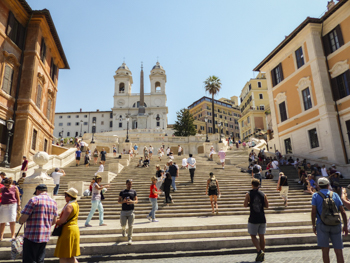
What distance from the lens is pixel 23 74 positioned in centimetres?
1928

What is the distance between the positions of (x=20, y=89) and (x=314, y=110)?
23.7 meters

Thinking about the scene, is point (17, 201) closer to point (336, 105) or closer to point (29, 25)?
point (29, 25)

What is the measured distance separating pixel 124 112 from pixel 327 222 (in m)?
79.5

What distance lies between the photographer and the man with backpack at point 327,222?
14.6 feet

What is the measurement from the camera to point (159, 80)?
85.4 metres

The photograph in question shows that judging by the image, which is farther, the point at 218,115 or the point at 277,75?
the point at 218,115

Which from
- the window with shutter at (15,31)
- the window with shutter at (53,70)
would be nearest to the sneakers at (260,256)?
the window with shutter at (15,31)

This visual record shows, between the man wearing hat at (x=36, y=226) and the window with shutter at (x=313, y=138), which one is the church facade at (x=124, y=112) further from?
the man wearing hat at (x=36, y=226)

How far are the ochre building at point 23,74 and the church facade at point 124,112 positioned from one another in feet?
182

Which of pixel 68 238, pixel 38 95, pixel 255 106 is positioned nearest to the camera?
pixel 68 238

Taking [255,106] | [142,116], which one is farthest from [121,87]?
[255,106]

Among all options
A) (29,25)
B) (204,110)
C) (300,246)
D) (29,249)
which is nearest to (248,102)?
(204,110)

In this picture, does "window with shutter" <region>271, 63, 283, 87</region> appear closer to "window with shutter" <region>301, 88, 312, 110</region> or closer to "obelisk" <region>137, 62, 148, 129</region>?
"window with shutter" <region>301, 88, 312, 110</region>

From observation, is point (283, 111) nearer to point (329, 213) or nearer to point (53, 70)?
point (329, 213)
